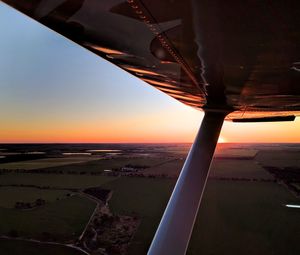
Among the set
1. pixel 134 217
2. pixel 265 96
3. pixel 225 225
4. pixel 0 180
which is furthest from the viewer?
pixel 0 180

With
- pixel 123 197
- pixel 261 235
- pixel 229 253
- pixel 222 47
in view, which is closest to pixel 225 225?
pixel 261 235

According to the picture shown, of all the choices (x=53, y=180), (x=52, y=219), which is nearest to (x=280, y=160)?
(x=53, y=180)

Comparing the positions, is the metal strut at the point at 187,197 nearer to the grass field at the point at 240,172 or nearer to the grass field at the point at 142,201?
the grass field at the point at 142,201

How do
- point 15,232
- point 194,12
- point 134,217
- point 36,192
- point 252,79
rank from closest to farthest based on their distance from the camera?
point 194,12 → point 252,79 → point 15,232 → point 134,217 → point 36,192

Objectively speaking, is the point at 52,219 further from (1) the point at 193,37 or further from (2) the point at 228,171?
(2) the point at 228,171

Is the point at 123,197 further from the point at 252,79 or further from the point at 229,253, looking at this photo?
the point at 252,79

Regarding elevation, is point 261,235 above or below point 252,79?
below
